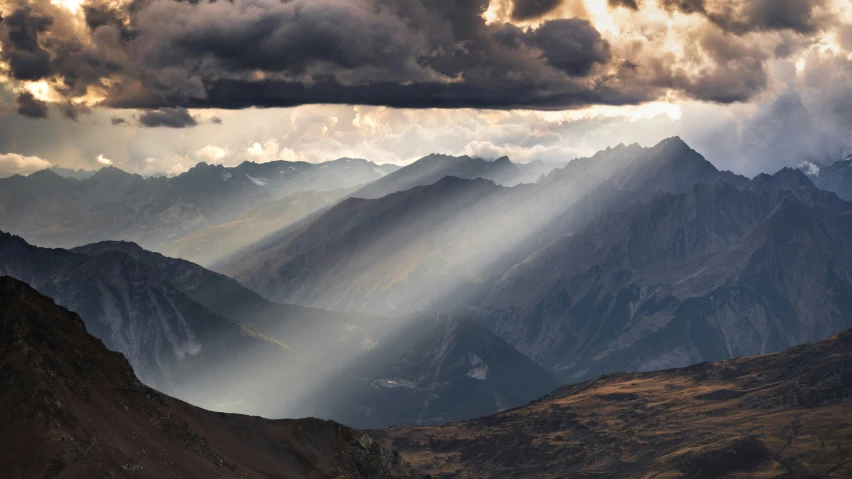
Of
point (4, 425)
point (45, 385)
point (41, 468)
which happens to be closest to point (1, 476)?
point (41, 468)

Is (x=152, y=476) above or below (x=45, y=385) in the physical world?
below

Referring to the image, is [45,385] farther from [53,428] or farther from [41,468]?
[41,468]

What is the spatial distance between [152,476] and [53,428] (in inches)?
901

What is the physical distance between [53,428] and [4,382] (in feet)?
72.0

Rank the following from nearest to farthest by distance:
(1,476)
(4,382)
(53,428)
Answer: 1. (1,476)
2. (53,428)
3. (4,382)

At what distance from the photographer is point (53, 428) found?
18525cm

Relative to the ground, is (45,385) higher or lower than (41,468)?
higher

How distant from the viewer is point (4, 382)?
7844 inches

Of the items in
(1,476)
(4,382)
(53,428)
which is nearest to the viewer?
(1,476)

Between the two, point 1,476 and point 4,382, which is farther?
point 4,382

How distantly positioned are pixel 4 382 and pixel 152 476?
120ft

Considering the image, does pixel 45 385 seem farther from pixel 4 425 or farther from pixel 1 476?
pixel 1 476

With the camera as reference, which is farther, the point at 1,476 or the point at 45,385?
the point at 45,385

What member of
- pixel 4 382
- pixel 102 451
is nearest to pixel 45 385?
pixel 4 382
